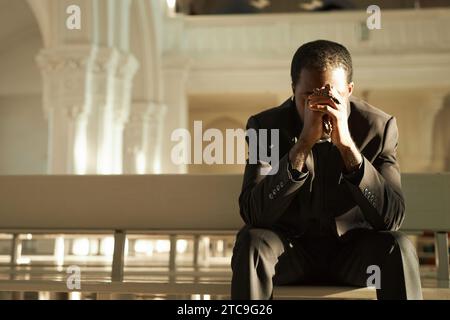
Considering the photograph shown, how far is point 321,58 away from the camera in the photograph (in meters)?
2.21

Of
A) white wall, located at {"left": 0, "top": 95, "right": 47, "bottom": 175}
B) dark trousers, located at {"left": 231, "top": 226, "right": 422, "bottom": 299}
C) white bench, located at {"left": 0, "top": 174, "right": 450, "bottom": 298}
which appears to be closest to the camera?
dark trousers, located at {"left": 231, "top": 226, "right": 422, "bottom": 299}

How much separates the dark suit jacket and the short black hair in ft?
0.71

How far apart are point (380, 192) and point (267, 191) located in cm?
39

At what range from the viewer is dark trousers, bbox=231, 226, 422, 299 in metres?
2.01

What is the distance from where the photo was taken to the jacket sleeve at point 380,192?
2.09 meters

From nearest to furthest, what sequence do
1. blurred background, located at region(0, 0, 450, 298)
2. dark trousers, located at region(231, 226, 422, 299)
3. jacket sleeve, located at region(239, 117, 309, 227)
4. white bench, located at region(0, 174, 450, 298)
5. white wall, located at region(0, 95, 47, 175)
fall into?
dark trousers, located at region(231, 226, 422, 299)
jacket sleeve, located at region(239, 117, 309, 227)
white bench, located at region(0, 174, 450, 298)
blurred background, located at region(0, 0, 450, 298)
white wall, located at region(0, 95, 47, 175)

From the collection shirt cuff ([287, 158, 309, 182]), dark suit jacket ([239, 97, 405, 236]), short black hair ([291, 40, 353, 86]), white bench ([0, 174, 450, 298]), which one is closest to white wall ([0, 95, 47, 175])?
white bench ([0, 174, 450, 298])

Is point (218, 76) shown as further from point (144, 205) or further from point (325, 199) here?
point (325, 199)

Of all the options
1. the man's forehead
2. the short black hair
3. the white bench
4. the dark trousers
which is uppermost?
the short black hair

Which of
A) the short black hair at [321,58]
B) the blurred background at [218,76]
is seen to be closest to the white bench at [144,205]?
the short black hair at [321,58]

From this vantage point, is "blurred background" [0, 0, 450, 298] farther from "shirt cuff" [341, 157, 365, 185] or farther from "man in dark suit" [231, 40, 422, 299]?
"shirt cuff" [341, 157, 365, 185]

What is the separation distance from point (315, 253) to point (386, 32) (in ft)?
49.7

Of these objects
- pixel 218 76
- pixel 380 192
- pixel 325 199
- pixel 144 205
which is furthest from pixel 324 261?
pixel 218 76

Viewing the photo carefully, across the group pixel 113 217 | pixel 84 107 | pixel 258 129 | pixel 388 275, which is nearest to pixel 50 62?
pixel 84 107
